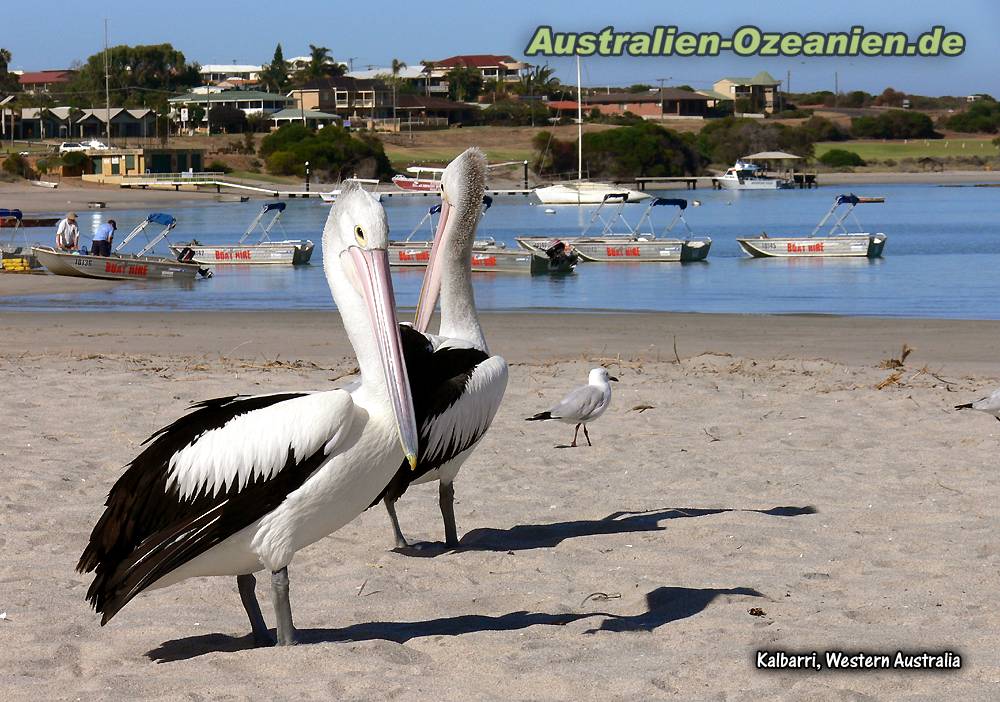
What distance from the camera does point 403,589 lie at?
5.04 m

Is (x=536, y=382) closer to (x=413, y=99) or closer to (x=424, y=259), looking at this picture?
(x=424, y=259)

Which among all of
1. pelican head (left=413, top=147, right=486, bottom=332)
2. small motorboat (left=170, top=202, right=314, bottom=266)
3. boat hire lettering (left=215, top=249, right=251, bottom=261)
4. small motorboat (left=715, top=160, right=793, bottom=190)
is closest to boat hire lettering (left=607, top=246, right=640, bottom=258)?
small motorboat (left=170, top=202, right=314, bottom=266)

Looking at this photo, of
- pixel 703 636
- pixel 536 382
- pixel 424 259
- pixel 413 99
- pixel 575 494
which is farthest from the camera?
pixel 413 99

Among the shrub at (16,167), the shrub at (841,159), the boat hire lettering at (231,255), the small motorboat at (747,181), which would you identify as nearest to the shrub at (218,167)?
the shrub at (16,167)

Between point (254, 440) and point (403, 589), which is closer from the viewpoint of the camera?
point (254, 440)

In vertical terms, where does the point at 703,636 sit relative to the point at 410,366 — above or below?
below

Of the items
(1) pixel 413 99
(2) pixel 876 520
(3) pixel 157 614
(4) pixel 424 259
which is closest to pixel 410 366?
(3) pixel 157 614

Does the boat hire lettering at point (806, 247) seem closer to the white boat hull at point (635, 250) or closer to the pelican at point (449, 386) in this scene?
the white boat hull at point (635, 250)

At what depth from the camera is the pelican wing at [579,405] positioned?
732cm

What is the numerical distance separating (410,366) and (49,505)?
198cm

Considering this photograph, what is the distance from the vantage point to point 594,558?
5465 millimetres

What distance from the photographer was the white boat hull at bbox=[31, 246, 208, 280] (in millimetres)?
25984

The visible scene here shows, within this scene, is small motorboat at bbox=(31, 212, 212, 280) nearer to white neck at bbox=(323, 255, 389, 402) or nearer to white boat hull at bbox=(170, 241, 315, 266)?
white boat hull at bbox=(170, 241, 315, 266)

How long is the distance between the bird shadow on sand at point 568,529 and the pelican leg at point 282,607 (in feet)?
4.89
